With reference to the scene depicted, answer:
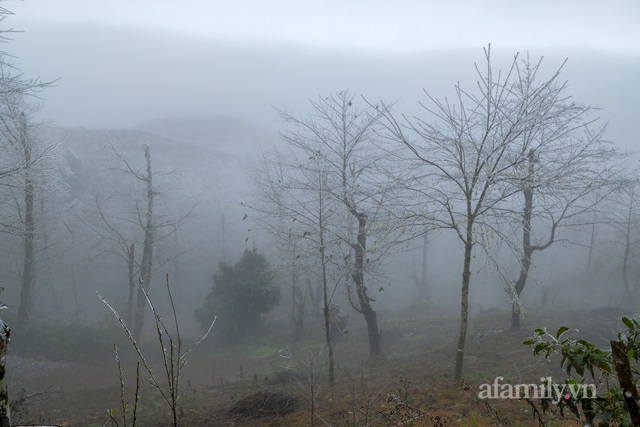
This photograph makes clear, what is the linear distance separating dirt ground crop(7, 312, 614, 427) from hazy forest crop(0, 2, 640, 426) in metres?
0.08

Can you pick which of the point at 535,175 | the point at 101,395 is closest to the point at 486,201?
the point at 535,175

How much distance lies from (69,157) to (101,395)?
23336 mm

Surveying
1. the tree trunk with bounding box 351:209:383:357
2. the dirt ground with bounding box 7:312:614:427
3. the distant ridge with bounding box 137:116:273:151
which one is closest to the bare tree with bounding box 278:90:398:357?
the tree trunk with bounding box 351:209:383:357

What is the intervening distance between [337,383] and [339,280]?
267 cm

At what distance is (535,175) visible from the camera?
7.73 meters

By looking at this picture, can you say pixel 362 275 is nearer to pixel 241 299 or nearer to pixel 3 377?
pixel 3 377

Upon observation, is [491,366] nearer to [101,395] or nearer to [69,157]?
[101,395]

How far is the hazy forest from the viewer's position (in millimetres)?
7312

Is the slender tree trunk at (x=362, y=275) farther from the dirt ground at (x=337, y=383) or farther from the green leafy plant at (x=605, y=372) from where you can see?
the green leafy plant at (x=605, y=372)

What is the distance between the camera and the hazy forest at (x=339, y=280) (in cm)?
731

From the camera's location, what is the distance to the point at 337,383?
11062mm

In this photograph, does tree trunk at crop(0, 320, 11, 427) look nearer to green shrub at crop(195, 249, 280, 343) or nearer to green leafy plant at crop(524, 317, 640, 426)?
green leafy plant at crop(524, 317, 640, 426)

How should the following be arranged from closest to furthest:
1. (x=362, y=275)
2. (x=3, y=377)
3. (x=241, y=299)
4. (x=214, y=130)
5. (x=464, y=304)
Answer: (x=3, y=377) < (x=464, y=304) < (x=362, y=275) < (x=241, y=299) < (x=214, y=130)

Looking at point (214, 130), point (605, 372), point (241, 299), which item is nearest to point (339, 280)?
point (605, 372)
